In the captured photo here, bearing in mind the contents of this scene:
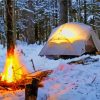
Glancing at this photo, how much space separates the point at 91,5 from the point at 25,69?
24824mm

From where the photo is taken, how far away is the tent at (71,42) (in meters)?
15.3

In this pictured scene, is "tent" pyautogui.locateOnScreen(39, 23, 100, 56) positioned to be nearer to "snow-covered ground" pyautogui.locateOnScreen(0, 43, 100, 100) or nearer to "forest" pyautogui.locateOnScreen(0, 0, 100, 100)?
"forest" pyautogui.locateOnScreen(0, 0, 100, 100)

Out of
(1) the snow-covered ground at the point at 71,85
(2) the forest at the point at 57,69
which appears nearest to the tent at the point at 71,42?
(2) the forest at the point at 57,69

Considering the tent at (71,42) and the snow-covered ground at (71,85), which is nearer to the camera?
the snow-covered ground at (71,85)

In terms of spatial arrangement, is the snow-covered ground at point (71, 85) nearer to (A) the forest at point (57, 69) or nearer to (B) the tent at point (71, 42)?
(A) the forest at point (57, 69)

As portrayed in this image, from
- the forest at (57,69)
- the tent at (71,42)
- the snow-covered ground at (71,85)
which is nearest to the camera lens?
the snow-covered ground at (71,85)

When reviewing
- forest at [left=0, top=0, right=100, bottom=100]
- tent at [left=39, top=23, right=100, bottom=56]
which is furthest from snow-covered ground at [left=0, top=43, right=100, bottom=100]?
tent at [left=39, top=23, right=100, bottom=56]

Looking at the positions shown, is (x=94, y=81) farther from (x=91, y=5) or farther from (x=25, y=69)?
(x=91, y=5)

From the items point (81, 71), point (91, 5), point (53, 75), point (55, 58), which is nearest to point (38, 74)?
point (53, 75)

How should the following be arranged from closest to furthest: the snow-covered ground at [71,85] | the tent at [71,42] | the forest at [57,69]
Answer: the snow-covered ground at [71,85] → the forest at [57,69] → the tent at [71,42]

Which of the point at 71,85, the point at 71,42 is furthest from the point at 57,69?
the point at 71,42

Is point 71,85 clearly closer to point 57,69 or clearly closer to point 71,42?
point 57,69

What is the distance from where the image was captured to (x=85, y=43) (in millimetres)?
15539

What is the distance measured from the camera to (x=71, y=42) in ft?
50.8
